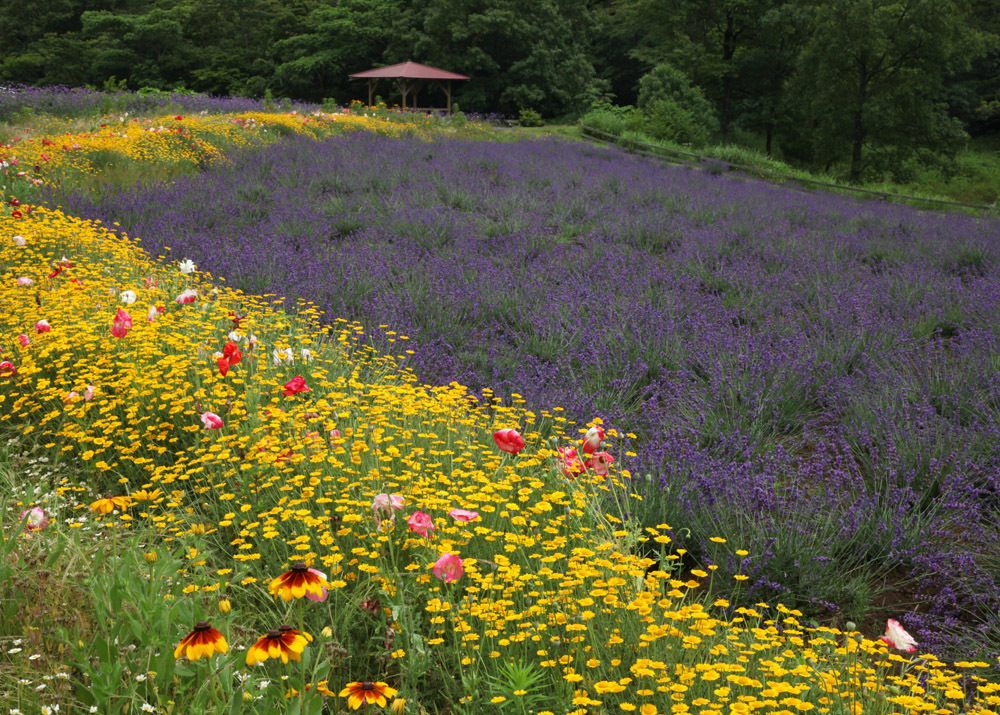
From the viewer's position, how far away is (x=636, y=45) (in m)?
37.1

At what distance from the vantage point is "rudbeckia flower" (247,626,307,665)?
118 centimetres

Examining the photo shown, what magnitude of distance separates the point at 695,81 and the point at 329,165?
26.2 m

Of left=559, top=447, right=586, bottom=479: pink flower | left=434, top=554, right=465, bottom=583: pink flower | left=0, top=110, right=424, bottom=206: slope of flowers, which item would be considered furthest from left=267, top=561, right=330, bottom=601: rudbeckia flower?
left=0, top=110, right=424, bottom=206: slope of flowers

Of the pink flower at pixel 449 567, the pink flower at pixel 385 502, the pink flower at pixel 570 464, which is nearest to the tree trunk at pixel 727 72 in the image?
the pink flower at pixel 570 464

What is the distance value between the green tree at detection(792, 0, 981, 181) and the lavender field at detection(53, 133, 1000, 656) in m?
13.1

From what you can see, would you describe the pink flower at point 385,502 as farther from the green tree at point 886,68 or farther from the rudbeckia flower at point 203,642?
the green tree at point 886,68

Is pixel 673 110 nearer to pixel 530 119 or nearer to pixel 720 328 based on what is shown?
pixel 530 119

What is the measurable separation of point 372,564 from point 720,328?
3.19m

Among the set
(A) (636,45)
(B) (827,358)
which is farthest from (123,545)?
(A) (636,45)

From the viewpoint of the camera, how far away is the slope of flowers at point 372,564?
5.17 ft

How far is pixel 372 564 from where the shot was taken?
2.13 metres

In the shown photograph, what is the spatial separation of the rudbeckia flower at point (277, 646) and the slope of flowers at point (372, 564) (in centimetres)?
1

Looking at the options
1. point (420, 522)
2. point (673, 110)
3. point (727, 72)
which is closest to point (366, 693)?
point (420, 522)

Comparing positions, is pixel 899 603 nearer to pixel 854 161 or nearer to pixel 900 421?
pixel 900 421
